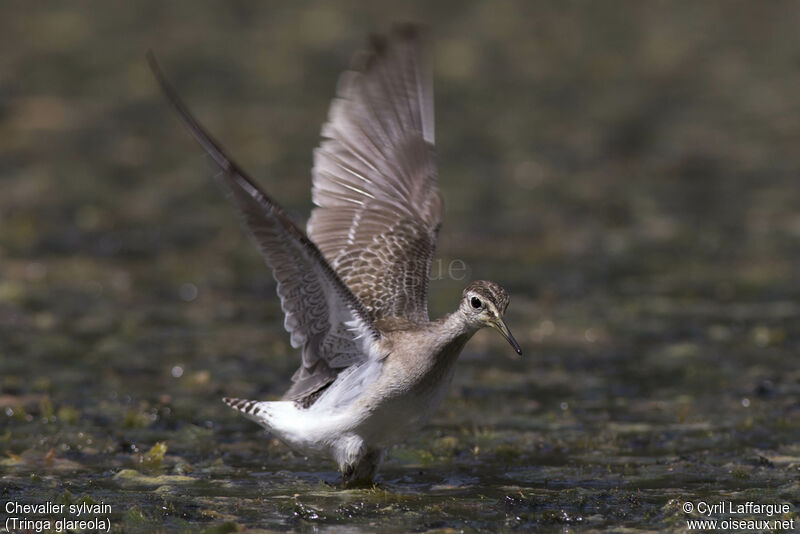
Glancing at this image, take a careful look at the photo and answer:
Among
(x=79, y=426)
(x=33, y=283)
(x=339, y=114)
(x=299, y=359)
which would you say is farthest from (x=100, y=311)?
(x=339, y=114)

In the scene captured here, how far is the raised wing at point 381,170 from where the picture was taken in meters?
8.38

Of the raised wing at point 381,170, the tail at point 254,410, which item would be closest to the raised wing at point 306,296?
the tail at point 254,410

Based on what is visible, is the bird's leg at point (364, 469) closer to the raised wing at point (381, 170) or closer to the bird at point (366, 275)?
the bird at point (366, 275)

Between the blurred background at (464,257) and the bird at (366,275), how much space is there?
46cm

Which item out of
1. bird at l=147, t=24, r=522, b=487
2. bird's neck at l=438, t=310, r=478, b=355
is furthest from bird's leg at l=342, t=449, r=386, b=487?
bird's neck at l=438, t=310, r=478, b=355

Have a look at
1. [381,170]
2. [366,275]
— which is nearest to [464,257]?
[381,170]

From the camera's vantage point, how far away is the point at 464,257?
12922 millimetres

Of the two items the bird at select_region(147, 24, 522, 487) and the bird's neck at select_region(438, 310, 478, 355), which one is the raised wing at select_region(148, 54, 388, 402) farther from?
the bird's neck at select_region(438, 310, 478, 355)

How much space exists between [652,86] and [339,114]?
36.4 feet

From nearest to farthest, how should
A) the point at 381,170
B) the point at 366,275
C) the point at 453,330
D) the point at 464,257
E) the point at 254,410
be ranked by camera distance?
the point at 453,330 → the point at 254,410 → the point at 366,275 → the point at 381,170 → the point at 464,257

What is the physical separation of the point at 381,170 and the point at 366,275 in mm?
821

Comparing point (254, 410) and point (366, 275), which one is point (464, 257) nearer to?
point (366, 275)

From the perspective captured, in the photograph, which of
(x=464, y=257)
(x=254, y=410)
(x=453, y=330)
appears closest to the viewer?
(x=453, y=330)

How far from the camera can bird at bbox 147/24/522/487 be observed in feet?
23.2
